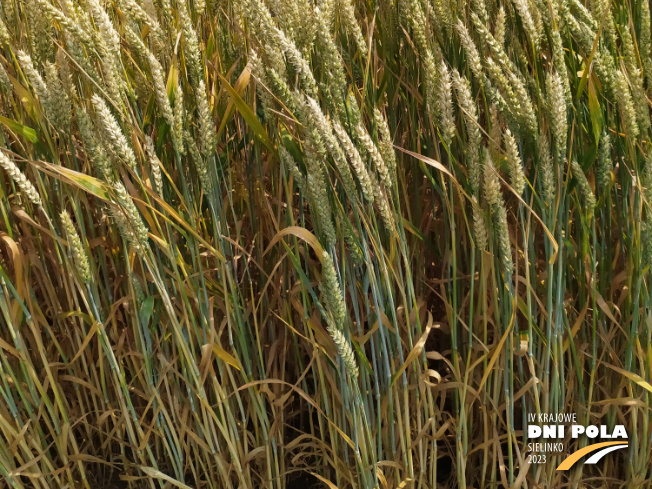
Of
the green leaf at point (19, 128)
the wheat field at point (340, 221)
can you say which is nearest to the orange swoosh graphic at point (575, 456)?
the wheat field at point (340, 221)

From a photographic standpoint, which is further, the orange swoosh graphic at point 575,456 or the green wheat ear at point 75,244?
the orange swoosh graphic at point 575,456

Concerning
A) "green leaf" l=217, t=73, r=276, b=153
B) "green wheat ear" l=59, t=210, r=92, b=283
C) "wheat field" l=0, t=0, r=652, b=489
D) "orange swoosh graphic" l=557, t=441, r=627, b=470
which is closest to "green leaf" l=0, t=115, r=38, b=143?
"wheat field" l=0, t=0, r=652, b=489

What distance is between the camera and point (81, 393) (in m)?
1.41

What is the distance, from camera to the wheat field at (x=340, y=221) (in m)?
0.94

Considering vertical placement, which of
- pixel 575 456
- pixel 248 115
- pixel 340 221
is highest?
pixel 248 115

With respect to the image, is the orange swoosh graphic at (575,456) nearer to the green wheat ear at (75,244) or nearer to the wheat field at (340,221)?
the wheat field at (340,221)

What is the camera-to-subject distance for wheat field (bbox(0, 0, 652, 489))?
37.0 inches

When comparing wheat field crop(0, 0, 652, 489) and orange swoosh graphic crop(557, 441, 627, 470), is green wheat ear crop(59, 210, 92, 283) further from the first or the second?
orange swoosh graphic crop(557, 441, 627, 470)

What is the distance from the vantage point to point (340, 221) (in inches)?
41.6

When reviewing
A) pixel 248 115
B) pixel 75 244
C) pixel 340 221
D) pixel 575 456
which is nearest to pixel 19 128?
pixel 75 244

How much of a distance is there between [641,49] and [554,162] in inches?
10.7

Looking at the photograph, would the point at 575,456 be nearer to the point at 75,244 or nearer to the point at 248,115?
the point at 248,115

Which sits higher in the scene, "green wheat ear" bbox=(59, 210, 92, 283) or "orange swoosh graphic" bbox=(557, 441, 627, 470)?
"green wheat ear" bbox=(59, 210, 92, 283)

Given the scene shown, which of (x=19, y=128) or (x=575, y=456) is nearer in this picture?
(x=19, y=128)
